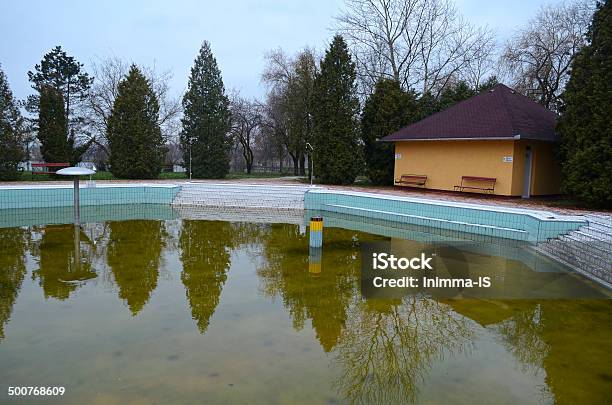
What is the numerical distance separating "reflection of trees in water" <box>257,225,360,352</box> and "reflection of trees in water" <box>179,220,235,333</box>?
668 millimetres

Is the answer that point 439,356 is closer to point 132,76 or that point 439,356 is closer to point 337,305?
point 337,305

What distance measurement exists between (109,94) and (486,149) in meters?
23.9

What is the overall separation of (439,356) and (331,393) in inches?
48.6

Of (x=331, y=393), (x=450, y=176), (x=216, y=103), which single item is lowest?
(x=331, y=393)

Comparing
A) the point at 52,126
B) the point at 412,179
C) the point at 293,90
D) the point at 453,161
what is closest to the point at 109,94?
the point at 52,126

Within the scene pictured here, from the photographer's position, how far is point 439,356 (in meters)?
4.18

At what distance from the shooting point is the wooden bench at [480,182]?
16.0 m

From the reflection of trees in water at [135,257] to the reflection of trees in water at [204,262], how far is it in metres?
0.46

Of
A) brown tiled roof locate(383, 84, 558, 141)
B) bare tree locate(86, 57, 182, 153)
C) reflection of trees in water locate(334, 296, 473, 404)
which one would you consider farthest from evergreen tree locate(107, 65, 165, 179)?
reflection of trees in water locate(334, 296, 473, 404)

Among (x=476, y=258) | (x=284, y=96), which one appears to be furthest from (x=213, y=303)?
(x=284, y=96)

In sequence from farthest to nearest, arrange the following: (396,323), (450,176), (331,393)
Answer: (450,176) < (396,323) < (331,393)

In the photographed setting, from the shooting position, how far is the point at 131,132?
2200 cm

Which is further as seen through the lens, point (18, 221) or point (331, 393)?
point (18, 221)

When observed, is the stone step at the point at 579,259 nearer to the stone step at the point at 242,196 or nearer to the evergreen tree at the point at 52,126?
the stone step at the point at 242,196
